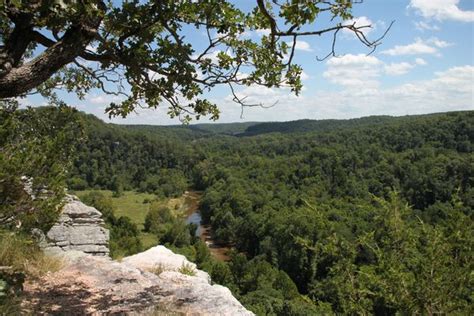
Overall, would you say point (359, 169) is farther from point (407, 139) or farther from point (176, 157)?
point (176, 157)

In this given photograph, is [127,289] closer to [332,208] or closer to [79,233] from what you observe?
[79,233]

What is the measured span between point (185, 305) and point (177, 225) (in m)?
53.5

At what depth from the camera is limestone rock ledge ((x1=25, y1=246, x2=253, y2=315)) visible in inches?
207

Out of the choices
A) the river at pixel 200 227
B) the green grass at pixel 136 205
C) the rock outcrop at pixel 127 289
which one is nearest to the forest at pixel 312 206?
the rock outcrop at pixel 127 289

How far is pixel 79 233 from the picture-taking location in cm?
927

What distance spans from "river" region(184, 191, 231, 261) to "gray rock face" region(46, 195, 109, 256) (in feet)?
138

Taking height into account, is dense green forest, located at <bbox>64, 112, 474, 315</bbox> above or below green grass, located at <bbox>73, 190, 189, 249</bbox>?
above

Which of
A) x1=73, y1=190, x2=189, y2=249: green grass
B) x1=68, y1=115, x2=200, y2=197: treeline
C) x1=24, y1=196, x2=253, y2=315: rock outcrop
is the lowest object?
x1=73, y1=190, x2=189, y2=249: green grass

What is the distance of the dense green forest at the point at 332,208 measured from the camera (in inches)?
313

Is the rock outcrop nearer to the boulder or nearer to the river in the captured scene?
the boulder

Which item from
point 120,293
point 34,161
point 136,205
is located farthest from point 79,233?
A: point 136,205

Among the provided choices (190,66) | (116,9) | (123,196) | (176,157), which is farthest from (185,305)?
(176,157)

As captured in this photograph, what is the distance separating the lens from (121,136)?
4707 inches

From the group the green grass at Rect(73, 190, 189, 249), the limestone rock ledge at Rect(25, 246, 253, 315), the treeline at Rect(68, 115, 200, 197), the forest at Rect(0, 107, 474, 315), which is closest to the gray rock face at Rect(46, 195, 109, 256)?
the forest at Rect(0, 107, 474, 315)
